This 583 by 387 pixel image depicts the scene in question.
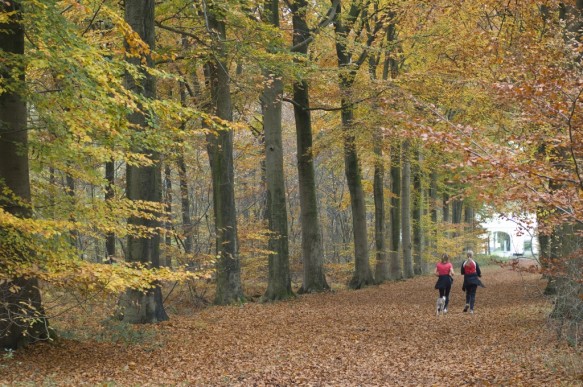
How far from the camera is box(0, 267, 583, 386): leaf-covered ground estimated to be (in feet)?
26.7

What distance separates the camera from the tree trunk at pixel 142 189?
11.7 metres

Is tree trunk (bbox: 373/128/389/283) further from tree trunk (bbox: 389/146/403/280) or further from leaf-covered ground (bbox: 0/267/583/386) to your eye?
leaf-covered ground (bbox: 0/267/583/386)

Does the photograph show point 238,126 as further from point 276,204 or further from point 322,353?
point 276,204

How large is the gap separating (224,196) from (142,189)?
16.6ft

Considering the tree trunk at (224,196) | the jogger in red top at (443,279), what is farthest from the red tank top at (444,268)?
the tree trunk at (224,196)

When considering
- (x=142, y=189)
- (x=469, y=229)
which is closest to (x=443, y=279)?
(x=142, y=189)

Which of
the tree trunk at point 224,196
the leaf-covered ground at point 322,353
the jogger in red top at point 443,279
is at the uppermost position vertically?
the tree trunk at point 224,196

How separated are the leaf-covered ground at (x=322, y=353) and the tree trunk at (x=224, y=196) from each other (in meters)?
1.57

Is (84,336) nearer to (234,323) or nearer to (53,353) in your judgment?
(53,353)

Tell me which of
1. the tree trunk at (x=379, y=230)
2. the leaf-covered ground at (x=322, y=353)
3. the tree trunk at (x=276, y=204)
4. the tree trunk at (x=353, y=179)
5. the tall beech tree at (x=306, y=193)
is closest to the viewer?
the leaf-covered ground at (x=322, y=353)

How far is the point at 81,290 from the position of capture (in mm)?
7875

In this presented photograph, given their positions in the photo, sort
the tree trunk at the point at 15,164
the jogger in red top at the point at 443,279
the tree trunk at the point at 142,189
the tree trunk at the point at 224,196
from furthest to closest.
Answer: the tree trunk at the point at 224,196, the jogger in red top at the point at 443,279, the tree trunk at the point at 142,189, the tree trunk at the point at 15,164

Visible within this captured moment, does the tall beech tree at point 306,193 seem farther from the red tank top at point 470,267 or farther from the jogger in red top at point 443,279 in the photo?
the red tank top at point 470,267

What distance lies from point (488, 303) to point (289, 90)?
9487 mm
